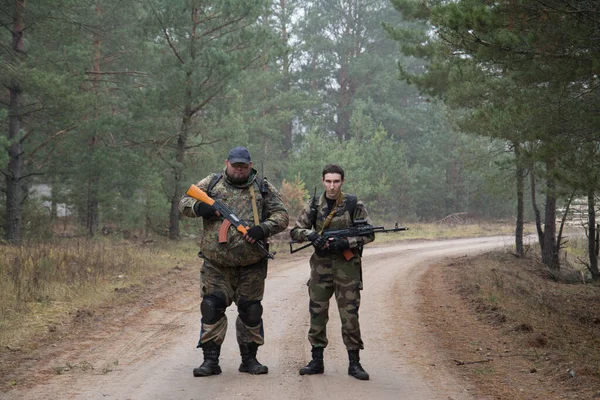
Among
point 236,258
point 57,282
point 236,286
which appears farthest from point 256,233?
point 57,282

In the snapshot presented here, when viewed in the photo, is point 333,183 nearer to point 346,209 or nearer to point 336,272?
point 346,209

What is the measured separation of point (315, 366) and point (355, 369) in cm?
39

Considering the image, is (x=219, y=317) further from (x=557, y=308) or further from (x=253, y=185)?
(x=557, y=308)

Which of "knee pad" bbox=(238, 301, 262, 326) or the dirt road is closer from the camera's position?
the dirt road

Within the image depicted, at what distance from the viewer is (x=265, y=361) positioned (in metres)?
6.68

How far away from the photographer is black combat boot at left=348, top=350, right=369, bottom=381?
5969mm

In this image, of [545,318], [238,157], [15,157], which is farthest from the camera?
[15,157]

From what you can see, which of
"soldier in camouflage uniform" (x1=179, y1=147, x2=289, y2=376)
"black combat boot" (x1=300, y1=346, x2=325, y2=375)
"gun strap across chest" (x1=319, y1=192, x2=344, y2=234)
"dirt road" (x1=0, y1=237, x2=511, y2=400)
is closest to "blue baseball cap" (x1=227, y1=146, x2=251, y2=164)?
"soldier in camouflage uniform" (x1=179, y1=147, x2=289, y2=376)

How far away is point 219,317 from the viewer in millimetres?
6059

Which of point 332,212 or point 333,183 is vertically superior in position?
point 333,183

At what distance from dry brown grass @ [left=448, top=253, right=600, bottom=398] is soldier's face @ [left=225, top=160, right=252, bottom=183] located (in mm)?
3714

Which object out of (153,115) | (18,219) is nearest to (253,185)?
(18,219)

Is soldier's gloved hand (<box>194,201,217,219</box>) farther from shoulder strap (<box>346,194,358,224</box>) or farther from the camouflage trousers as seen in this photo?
shoulder strap (<box>346,194,358,224</box>)

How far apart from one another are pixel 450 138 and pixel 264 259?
37.5 meters
